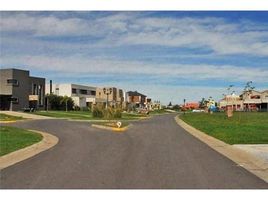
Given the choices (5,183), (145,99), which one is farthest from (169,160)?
(145,99)

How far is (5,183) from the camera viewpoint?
9.34 meters

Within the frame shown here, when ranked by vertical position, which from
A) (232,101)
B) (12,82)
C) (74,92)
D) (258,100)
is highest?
(74,92)

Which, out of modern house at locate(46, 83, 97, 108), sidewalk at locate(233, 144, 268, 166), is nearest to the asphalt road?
sidewalk at locate(233, 144, 268, 166)

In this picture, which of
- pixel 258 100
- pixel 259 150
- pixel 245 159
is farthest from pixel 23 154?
pixel 258 100

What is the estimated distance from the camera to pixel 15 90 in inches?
2859

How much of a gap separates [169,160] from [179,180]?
142 inches

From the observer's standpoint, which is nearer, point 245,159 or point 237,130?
point 245,159

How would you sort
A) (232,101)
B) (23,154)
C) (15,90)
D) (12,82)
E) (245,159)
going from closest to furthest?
(245,159)
(23,154)
(12,82)
(15,90)
(232,101)

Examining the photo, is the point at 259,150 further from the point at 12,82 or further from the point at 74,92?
the point at 74,92

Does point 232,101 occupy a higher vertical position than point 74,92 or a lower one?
lower

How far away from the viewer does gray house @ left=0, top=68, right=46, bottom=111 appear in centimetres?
7194

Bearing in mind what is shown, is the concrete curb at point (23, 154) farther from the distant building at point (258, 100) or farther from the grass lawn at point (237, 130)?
the distant building at point (258, 100)
